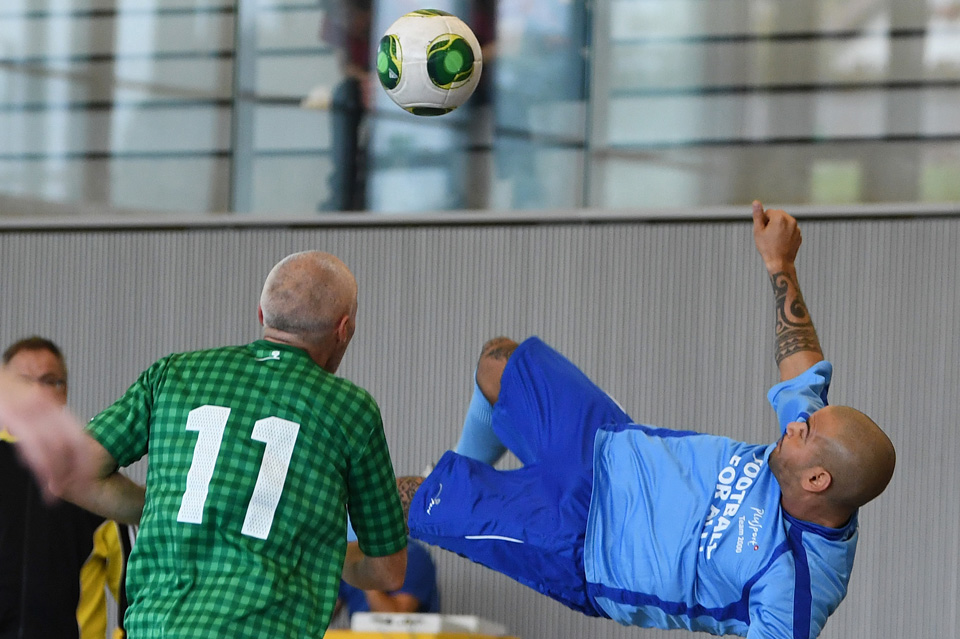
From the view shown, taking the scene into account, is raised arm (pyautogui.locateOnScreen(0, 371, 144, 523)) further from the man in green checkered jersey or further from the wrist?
the wrist

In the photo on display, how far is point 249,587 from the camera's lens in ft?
7.58

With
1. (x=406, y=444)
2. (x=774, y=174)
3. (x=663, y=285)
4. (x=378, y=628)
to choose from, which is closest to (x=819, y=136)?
(x=774, y=174)

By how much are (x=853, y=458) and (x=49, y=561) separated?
2.53 metres

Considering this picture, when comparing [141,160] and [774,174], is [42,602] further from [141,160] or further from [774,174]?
[774,174]

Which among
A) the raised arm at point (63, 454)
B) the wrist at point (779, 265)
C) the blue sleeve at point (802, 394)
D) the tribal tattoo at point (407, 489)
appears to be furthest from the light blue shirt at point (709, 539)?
the raised arm at point (63, 454)

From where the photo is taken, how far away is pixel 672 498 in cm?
342

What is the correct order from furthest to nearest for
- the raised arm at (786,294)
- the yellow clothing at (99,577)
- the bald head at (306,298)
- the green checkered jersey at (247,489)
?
1. the yellow clothing at (99,577)
2. the raised arm at (786,294)
3. the bald head at (306,298)
4. the green checkered jersey at (247,489)

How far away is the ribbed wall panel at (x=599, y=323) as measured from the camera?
537 centimetres

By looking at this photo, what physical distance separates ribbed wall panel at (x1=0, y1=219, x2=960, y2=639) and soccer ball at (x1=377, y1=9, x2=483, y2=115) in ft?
6.40

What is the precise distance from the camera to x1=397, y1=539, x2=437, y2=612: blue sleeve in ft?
17.4

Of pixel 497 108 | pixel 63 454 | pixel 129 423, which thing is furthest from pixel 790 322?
pixel 497 108

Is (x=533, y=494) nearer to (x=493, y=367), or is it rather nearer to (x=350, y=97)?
(x=493, y=367)

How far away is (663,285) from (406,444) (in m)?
1.56

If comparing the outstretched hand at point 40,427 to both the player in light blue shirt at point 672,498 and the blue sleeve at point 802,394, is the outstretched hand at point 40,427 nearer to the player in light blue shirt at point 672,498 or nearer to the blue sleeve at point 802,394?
the player in light blue shirt at point 672,498
